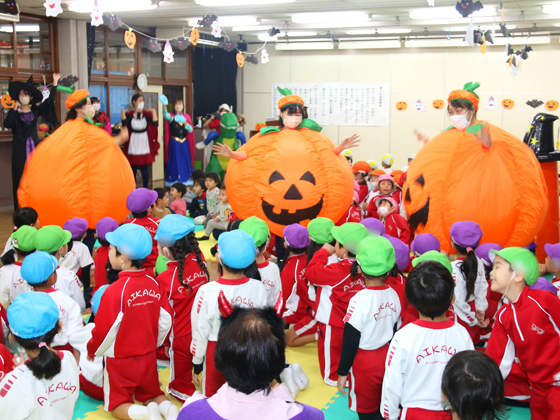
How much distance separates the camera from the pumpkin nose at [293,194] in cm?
484

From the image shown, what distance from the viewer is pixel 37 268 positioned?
2.80 meters

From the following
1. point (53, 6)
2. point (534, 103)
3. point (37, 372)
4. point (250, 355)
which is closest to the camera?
point (250, 355)

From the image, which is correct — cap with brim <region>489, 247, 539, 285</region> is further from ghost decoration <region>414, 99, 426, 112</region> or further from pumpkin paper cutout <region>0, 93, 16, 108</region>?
ghost decoration <region>414, 99, 426, 112</region>

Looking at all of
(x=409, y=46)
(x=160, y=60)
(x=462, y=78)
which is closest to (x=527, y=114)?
(x=462, y=78)

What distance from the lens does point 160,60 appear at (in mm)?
10539

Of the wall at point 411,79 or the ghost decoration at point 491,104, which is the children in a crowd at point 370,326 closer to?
the ghost decoration at point 491,104

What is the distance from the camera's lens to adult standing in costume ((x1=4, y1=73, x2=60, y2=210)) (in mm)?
6367

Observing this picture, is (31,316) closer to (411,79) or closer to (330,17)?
(330,17)

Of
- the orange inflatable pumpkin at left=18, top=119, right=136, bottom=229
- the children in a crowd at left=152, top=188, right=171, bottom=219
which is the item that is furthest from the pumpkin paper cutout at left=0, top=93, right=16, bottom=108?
the children in a crowd at left=152, top=188, right=171, bottom=219

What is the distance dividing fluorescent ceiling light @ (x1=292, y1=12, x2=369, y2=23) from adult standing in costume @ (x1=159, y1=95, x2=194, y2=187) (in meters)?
2.71

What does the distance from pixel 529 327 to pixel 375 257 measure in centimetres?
80

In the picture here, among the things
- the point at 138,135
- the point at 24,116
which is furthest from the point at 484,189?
the point at 138,135

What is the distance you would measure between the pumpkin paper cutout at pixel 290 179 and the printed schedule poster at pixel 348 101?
666cm

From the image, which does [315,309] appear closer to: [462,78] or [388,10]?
[388,10]
